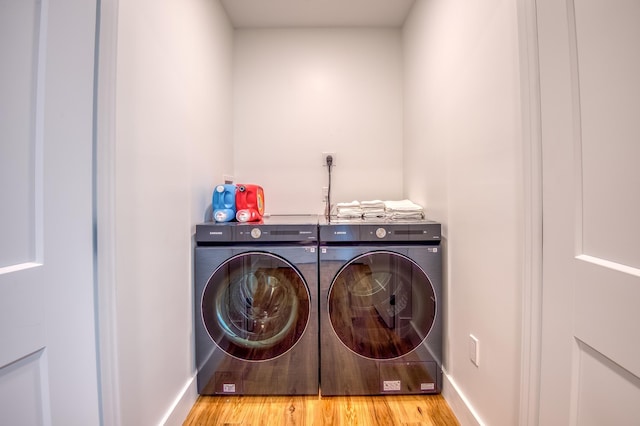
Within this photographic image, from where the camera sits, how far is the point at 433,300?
4.63ft

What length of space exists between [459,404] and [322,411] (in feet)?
2.23

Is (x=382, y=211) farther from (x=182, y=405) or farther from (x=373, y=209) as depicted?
(x=182, y=405)

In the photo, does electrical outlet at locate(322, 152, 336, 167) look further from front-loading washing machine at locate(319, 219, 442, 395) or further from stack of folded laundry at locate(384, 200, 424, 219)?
front-loading washing machine at locate(319, 219, 442, 395)

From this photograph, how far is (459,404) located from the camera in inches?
50.1

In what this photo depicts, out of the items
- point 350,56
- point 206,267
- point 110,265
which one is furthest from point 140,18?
point 350,56

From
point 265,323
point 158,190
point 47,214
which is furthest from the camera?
point 265,323

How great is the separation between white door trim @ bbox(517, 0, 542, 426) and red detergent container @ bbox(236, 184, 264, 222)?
4.30 feet

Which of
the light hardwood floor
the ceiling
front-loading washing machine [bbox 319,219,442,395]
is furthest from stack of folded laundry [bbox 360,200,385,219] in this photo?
the ceiling

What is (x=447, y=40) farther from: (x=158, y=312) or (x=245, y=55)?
(x=158, y=312)

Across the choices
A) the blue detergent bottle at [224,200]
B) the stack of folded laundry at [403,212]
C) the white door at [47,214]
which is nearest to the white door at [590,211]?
the stack of folded laundry at [403,212]

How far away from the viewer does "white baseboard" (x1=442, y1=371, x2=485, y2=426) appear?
1.16m

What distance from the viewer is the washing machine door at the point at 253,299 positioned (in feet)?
4.60

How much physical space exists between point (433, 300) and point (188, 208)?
141 cm

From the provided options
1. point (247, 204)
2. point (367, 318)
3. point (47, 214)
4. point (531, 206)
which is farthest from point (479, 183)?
point (47, 214)
